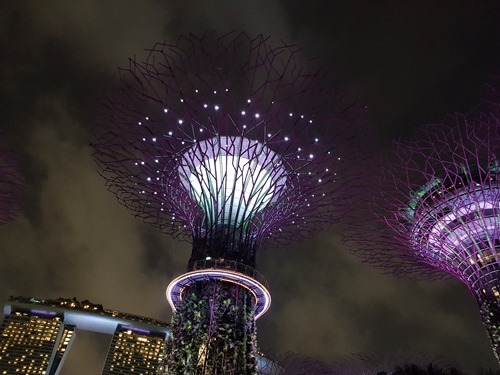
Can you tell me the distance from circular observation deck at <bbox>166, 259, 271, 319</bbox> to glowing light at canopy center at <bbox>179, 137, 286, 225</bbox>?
2404 mm

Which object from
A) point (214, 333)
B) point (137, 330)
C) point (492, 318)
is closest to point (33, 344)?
point (137, 330)

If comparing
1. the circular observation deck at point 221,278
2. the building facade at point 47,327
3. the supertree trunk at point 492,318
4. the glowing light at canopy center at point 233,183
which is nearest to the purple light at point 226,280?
the circular observation deck at point 221,278

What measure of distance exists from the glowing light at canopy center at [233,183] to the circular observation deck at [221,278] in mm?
2404

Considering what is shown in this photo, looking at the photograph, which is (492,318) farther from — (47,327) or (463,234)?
(47,327)

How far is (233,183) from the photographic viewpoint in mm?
23859

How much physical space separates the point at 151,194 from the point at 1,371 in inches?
4101

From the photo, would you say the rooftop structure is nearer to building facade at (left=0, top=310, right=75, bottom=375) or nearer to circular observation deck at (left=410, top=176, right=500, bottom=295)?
building facade at (left=0, top=310, right=75, bottom=375)

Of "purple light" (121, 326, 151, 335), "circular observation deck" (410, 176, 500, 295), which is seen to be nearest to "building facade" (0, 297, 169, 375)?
"purple light" (121, 326, 151, 335)

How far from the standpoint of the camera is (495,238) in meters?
27.8

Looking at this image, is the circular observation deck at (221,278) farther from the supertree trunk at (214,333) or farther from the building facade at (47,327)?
the building facade at (47,327)

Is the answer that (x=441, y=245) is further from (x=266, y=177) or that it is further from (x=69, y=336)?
(x=69, y=336)

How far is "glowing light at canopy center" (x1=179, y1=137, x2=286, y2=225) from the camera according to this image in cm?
2350

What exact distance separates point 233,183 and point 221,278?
5116 millimetres

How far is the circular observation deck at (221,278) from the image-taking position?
74.8ft
